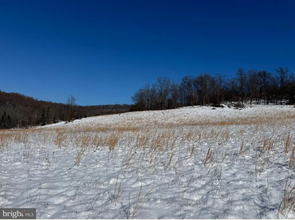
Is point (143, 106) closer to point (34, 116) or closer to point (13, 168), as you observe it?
point (34, 116)

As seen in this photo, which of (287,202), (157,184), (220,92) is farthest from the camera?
(220,92)

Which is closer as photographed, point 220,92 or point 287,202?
point 287,202

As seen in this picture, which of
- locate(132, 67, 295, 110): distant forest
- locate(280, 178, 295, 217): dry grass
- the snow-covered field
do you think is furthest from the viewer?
locate(132, 67, 295, 110): distant forest

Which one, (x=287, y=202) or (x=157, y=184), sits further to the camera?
(x=157, y=184)

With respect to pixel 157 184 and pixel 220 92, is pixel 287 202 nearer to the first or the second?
pixel 157 184

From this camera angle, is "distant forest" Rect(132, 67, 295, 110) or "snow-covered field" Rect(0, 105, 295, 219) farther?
"distant forest" Rect(132, 67, 295, 110)

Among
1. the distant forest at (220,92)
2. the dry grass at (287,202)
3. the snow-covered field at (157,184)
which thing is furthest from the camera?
the distant forest at (220,92)

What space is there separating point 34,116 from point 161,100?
60.1 m

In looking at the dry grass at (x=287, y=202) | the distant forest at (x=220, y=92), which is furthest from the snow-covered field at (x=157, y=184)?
the distant forest at (x=220, y=92)

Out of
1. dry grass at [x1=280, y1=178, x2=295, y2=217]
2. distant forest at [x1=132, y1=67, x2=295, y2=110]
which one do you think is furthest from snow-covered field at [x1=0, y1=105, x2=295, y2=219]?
distant forest at [x1=132, y1=67, x2=295, y2=110]

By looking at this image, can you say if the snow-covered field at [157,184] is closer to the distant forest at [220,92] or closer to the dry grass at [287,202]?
the dry grass at [287,202]

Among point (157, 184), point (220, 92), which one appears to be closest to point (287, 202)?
point (157, 184)

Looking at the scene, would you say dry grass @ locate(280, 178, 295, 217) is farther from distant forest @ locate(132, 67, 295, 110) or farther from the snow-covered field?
distant forest @ locate(132, 67, 295, 110)

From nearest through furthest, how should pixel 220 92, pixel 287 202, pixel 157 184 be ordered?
pixel 287 202 → pixel 157 184 → pixel 220 92
